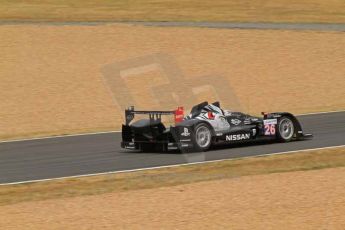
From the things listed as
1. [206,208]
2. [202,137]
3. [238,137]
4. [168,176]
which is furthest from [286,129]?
[206,208]

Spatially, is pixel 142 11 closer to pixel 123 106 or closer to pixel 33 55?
pixel 33 55

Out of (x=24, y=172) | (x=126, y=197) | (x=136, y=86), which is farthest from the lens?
(x=136, y=86)

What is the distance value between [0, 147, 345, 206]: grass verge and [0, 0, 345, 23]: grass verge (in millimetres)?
27133

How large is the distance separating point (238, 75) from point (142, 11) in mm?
14578

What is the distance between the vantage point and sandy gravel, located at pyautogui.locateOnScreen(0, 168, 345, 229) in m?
11.8

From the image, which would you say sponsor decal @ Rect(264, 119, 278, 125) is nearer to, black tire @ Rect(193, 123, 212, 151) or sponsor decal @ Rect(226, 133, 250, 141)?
sponsor decal @ Rect(226, 133, 250, 141)

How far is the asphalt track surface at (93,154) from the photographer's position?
59.0 feet

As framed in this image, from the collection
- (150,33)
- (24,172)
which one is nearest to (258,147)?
(24,172)

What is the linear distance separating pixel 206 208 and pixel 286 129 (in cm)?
839

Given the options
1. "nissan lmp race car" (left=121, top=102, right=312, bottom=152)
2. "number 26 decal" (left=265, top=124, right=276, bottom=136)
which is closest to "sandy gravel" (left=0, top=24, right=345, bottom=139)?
"nissan lmp race car" (left=121, top=102, right=312, bottom=152)

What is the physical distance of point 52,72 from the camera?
34.0 meters

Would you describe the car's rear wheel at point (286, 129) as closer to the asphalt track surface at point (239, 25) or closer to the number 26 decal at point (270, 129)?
the number 26 decal at point (270, 129)

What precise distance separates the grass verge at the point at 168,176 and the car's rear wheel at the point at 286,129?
1.81m

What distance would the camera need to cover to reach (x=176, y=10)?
4791 cm
